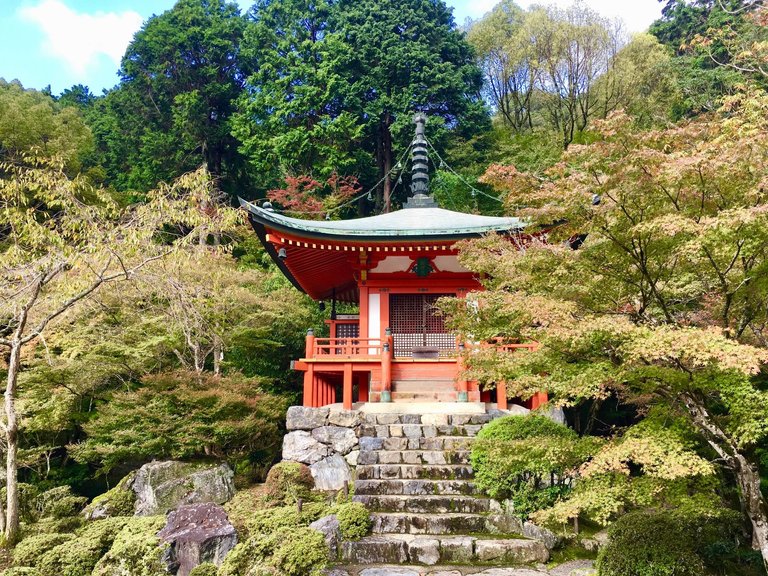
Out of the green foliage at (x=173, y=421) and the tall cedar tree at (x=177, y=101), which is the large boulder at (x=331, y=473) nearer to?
the green foliage at (x=173, y=421)

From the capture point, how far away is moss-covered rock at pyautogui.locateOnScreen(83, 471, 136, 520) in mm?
8734

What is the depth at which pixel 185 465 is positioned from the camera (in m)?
9.23

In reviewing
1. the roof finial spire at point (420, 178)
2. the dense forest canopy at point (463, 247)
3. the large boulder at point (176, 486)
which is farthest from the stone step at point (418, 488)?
the roof finial spire at point (420, 178)

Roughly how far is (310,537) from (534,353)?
2694mm

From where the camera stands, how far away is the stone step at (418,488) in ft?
22.6

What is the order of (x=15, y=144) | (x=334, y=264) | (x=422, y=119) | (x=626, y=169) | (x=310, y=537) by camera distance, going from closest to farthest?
(x=626, y=169)
(x=310, y=537)
(x=334, y=264)
(x=422, y=119)
(x=15, y=144)

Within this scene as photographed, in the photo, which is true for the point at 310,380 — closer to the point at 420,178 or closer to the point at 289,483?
the point at 289,483

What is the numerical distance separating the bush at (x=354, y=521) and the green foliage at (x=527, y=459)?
150 cm

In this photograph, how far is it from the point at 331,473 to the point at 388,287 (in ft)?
14.6

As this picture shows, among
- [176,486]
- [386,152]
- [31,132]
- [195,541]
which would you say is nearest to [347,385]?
[176,486]

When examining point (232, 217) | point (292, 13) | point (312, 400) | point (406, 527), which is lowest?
point (406, 527)

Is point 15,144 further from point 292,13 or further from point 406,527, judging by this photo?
point 406,527

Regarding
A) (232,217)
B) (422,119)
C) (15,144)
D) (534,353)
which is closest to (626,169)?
(534,353)

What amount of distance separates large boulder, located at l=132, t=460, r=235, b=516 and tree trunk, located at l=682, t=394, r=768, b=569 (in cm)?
686
